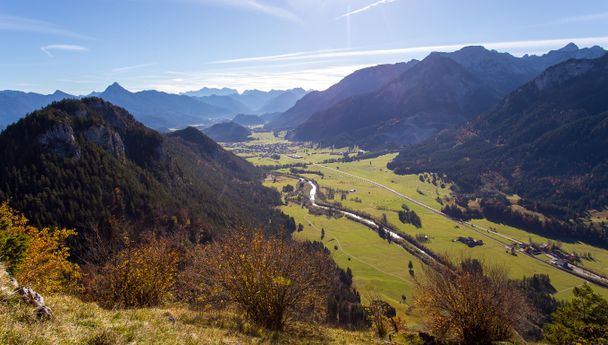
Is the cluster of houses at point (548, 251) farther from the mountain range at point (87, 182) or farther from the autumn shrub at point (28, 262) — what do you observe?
the autumn shrub at point (28, 262)

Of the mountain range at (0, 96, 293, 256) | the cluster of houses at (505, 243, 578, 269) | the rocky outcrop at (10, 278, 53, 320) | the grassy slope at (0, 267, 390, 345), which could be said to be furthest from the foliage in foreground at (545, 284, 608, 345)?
the cluster of houses at (505, 243, 578, 269)

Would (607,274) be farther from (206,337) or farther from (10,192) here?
(10,192)

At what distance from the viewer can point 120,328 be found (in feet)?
54.4

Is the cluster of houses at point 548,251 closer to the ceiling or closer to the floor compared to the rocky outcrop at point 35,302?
closer to the floor

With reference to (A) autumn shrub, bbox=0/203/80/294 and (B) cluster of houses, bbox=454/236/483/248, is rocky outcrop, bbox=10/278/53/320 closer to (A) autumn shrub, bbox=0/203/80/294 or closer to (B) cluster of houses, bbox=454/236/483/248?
(A) autumn shrub, bbox=0/203/80/294

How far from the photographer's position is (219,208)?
180 metres

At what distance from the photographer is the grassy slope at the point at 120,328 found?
1338 cm

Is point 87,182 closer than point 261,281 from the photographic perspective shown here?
No

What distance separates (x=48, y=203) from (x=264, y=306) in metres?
103

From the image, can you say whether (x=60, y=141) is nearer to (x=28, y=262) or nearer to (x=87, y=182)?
(x=87, y=182)

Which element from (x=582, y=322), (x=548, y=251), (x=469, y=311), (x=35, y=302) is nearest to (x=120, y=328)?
(x=35, y=302)

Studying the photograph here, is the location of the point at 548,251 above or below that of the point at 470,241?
below

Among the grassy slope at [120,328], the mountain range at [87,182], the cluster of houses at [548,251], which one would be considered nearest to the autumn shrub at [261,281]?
the grassy slope at [120,328]

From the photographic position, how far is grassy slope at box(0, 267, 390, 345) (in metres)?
13.4
